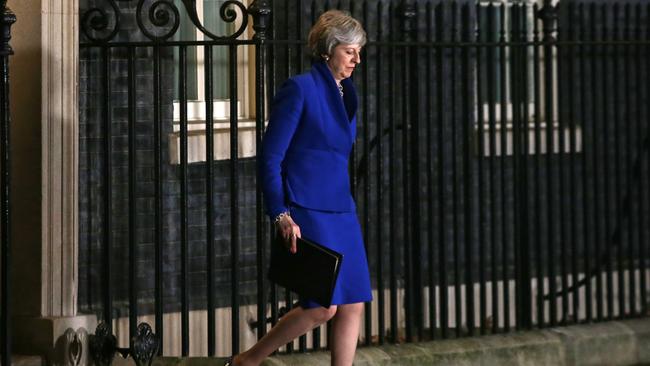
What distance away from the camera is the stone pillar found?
833 cm

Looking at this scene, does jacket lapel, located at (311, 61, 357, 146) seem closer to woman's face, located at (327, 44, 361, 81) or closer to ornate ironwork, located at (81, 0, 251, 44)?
woman's face, located at (327, 44, 361, 81)

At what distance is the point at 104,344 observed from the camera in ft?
27.3

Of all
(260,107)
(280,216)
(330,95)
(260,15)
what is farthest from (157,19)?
(280,216)

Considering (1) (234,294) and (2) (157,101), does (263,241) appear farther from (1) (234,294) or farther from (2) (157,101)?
(2) (157,101)

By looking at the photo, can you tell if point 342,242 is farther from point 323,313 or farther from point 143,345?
point 143,345

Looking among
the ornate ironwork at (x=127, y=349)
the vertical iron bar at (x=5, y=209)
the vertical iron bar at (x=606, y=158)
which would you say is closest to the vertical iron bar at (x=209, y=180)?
the ornate ironwork at (x=127, y=349)

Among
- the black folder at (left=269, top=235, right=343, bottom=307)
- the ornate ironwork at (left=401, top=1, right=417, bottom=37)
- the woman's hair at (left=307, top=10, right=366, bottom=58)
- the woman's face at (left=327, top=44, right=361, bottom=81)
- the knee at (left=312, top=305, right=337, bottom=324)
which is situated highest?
the ornate ironwork at (left=401, top=1, right=417, bottom=37)

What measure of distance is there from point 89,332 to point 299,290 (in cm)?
185

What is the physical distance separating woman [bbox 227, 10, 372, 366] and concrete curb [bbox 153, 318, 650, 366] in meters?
1.36

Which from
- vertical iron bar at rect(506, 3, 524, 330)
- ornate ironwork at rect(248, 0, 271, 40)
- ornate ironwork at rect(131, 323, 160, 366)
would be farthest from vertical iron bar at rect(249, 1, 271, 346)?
vertical iron bar at rect(506, 3, 524, 330)

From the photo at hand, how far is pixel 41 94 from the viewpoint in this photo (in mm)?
8312

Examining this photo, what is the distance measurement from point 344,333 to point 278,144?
0.92 metres

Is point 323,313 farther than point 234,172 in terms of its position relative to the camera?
No

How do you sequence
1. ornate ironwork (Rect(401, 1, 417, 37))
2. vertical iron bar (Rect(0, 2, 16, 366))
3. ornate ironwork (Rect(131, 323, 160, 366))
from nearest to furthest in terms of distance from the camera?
vertical iron bar (Rect(0, 2, 16, 366)) < ornate ironwork (Rect(131, 323, 160, 366)) < ornate ironwork (Rect(401, 1, 417, 37))
